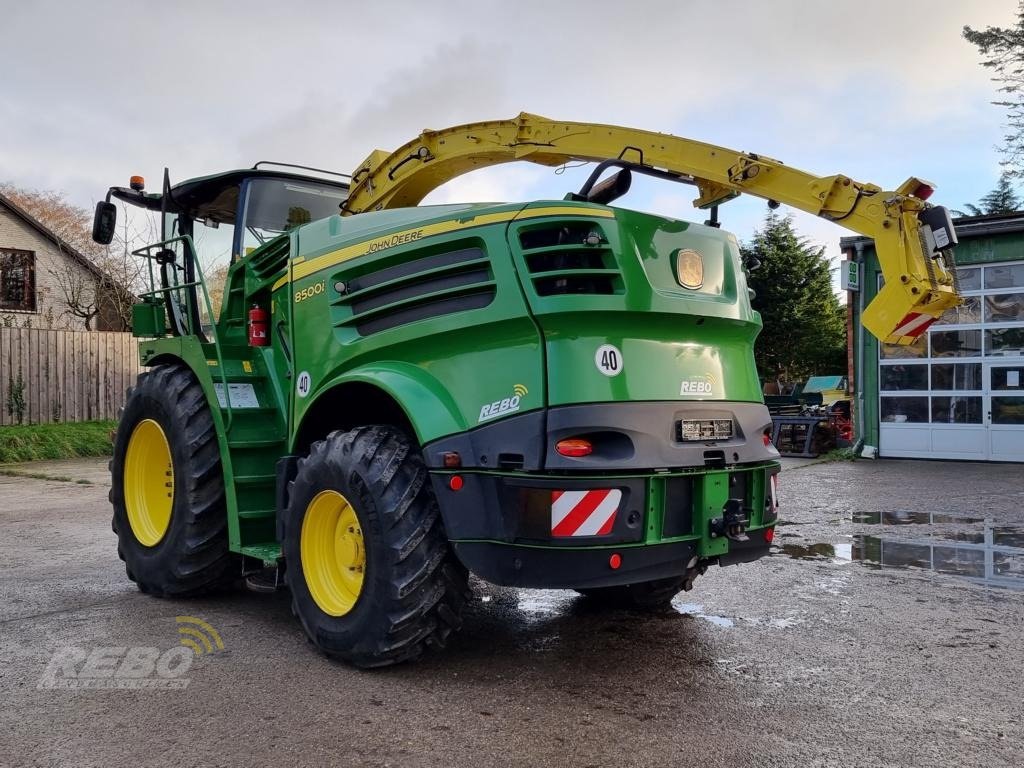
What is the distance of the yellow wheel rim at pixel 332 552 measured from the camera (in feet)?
13.5

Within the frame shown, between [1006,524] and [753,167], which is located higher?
[753,167]

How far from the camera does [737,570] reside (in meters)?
6.21

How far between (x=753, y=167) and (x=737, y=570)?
2.83 metres

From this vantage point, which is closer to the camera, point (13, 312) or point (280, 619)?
point (280, 619)

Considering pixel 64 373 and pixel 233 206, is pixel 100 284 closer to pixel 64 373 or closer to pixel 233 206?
pixel 64 373

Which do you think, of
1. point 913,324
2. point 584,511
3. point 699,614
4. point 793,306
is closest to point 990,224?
point 913,324

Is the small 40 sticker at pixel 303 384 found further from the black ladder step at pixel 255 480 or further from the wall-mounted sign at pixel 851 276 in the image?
the wall-mounted sign at pixel 851 276

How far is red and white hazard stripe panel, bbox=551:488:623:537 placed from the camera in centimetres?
353

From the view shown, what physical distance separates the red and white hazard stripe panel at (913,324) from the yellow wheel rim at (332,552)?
10.3 feet

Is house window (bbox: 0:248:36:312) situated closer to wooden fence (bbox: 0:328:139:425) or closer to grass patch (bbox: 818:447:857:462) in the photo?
wooden fence (bbox: 0:328:139:425)

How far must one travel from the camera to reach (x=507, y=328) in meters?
3.73

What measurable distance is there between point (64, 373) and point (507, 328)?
15443 mm

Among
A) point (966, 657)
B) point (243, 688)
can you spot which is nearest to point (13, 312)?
point (243, 688)

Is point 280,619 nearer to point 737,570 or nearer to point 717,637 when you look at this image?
point 717,637
